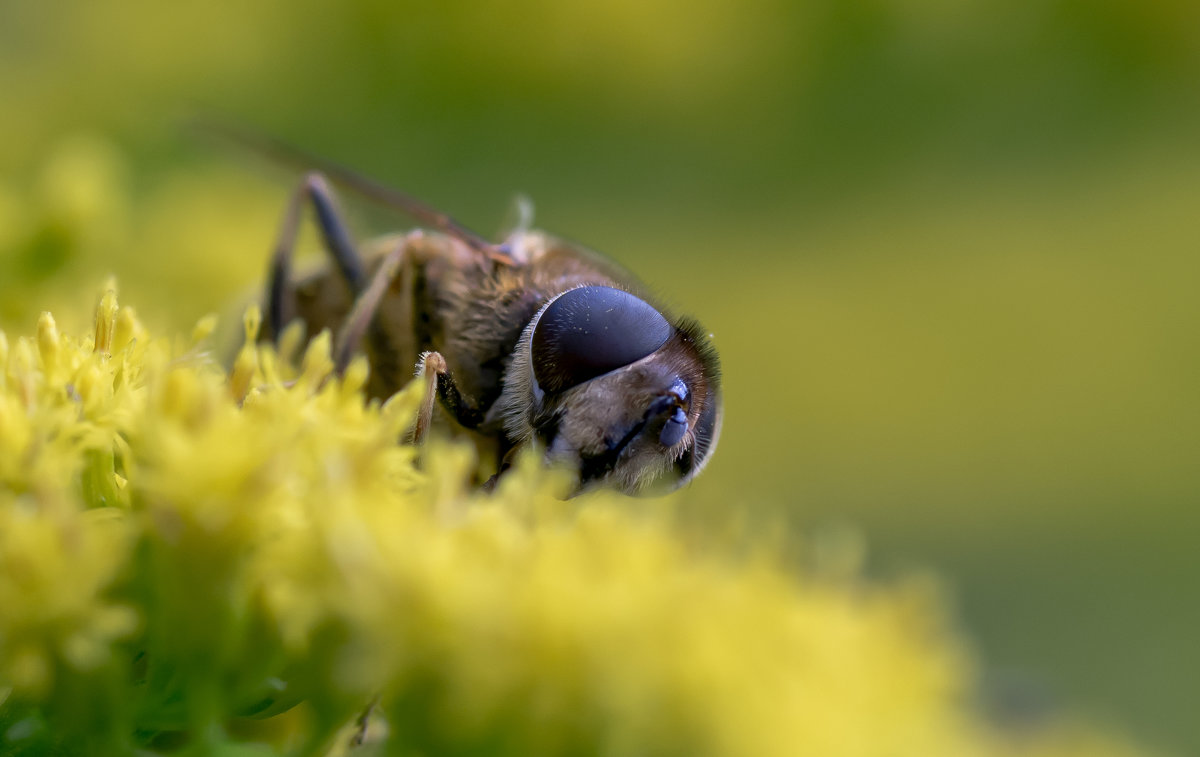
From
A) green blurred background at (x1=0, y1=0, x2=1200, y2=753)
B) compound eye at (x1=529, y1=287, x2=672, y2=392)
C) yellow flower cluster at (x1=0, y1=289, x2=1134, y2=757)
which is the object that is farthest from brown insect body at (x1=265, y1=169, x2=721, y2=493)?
green blurred background at (x1=0, y1=0, x2=1200, y2=753)

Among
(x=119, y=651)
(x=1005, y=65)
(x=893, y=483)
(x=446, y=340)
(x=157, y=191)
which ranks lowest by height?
(x=893, y=483)

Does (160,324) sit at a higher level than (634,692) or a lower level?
lower

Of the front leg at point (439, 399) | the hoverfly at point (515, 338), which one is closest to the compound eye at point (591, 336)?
the hoverfly at point (515, 338)

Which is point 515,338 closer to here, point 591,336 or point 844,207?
point 591,336

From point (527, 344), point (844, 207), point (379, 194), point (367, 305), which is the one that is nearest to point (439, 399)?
point (527, 344)

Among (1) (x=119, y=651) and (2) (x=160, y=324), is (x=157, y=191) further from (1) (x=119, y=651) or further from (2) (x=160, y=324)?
(1) (x=119, y=651)

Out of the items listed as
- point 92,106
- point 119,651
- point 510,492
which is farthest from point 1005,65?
point 119,651

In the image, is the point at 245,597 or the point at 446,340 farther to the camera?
the point at 446,340
